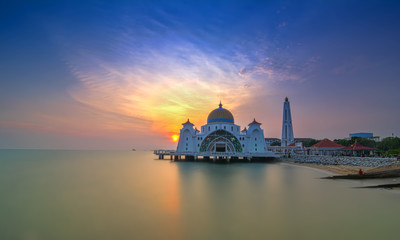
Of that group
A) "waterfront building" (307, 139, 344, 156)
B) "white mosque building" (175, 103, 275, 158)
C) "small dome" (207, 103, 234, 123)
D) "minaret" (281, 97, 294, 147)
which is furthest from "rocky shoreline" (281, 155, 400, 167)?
"minaret" (281, 97, 294, 147)

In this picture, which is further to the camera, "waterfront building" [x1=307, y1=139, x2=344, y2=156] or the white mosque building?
the white mosque building

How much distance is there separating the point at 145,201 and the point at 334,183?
14.2 meters

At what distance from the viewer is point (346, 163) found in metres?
28.5

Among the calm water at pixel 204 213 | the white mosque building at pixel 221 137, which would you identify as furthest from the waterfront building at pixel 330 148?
the calm water at pixel 204 213

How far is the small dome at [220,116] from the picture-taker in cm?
4550

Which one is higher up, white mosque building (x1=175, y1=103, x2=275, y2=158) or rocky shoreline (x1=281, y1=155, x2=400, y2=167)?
white mosque building (x1=175, y1=103, x2=275, y2=158)

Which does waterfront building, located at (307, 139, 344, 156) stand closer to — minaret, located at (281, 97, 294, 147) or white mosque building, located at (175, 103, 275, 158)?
white mosque building, located at (175, 103, 275, 158)

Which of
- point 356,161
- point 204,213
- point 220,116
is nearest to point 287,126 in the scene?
point 220,116

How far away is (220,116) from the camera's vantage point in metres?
45.6

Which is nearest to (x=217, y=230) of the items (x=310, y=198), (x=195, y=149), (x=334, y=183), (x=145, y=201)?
(x=145, y=201)

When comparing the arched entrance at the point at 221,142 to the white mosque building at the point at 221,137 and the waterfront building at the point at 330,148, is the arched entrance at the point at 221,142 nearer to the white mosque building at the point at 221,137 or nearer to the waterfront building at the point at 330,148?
the white mosque building at the point at 221,137

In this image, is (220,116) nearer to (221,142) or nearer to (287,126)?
(221,142)

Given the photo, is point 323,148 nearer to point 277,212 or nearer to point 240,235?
point 277,212

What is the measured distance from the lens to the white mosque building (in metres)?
44.3
